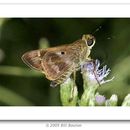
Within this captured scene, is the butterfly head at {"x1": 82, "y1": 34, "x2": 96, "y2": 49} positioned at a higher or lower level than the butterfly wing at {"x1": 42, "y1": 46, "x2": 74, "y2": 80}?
higher

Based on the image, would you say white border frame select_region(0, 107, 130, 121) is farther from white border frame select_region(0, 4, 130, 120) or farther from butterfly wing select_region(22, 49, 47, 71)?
butterfly wing select_region(22, 49, 47, 71)

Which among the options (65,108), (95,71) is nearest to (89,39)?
(95,71)

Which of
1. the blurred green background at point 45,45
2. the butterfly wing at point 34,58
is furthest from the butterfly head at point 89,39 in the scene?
the butterfly wing at point 34,58

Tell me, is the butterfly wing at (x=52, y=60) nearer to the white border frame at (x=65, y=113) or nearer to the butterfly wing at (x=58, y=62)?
the butterfly wing at (x=58, y=62)
